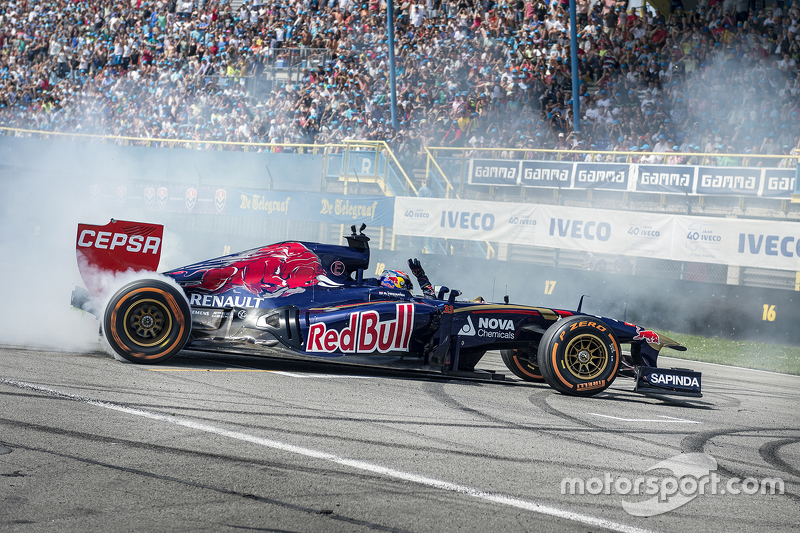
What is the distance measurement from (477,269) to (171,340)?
388 inches

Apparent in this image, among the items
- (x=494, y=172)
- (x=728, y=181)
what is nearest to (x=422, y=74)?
(x=494, y=172)

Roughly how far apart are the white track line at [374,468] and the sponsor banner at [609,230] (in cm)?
1060

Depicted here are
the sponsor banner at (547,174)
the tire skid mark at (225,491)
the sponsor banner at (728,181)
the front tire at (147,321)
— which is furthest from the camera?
the sponsor banner at (547,174)

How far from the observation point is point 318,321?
7.54m

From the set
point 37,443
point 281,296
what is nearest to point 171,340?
point 281,296

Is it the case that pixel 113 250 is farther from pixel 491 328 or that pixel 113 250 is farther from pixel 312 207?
pixel 312 207

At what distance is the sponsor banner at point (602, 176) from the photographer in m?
15.5

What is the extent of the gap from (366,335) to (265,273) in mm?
1237

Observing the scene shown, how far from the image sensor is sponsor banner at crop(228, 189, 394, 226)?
18.3m

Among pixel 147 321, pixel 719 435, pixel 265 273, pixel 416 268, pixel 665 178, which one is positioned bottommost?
pixel 719 435

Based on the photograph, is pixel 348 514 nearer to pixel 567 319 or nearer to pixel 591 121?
pixel 567 319

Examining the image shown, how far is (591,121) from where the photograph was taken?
59.5 feet
